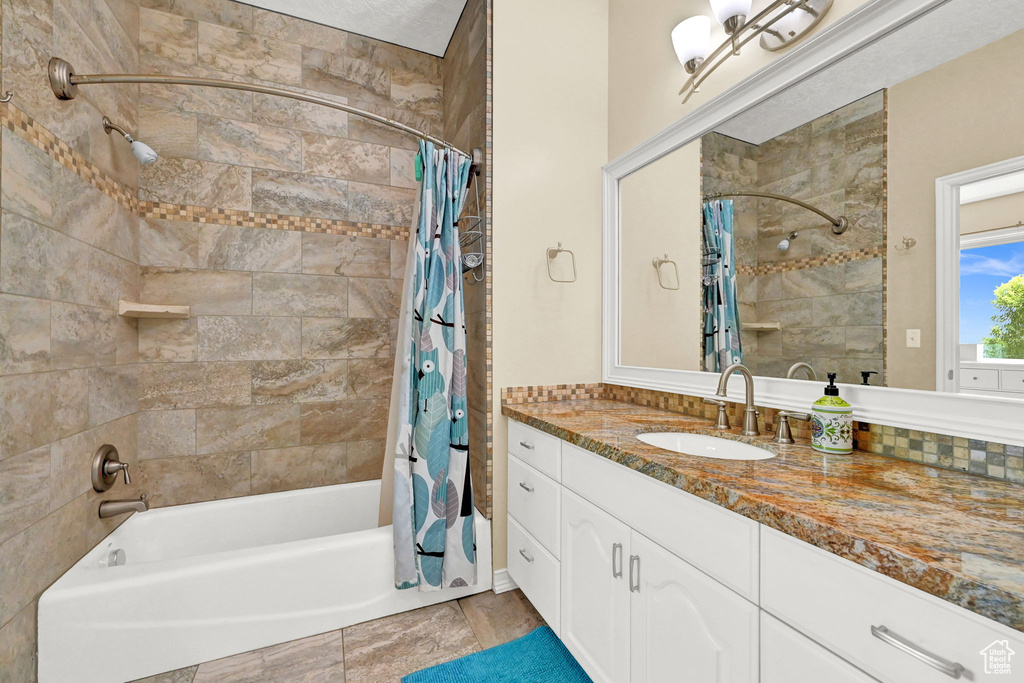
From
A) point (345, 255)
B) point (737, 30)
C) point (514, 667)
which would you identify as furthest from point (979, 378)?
point (345, 255)

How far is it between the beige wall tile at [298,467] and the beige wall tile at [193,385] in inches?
13.4

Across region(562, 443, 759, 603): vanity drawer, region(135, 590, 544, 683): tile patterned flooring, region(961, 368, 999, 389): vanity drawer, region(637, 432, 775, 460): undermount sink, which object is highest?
region(961, 368, 999, 389): vanity drawer

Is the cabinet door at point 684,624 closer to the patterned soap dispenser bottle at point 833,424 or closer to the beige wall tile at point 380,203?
the patterned soap dispenser bottle at point 833,424

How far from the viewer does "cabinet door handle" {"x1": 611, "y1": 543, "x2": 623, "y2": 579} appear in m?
1.19

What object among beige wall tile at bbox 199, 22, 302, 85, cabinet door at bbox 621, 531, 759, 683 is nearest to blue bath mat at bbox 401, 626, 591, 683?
cabinet door at bbox 621, 531, 759, 683

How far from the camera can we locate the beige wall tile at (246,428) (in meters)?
2.23

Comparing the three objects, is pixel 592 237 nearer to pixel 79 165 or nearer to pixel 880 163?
pixel 880 163

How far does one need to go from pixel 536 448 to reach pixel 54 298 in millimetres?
1750

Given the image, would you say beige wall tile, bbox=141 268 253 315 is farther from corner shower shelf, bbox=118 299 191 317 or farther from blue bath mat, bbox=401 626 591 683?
blue bath mat, bbox=401 626 591 683

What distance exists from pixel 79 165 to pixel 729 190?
7.83ft

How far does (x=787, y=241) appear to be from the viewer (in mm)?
1357

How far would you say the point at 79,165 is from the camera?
5.32ft

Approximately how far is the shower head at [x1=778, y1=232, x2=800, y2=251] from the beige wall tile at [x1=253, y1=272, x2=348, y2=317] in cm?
211

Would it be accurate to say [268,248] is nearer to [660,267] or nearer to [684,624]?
[660,267]
